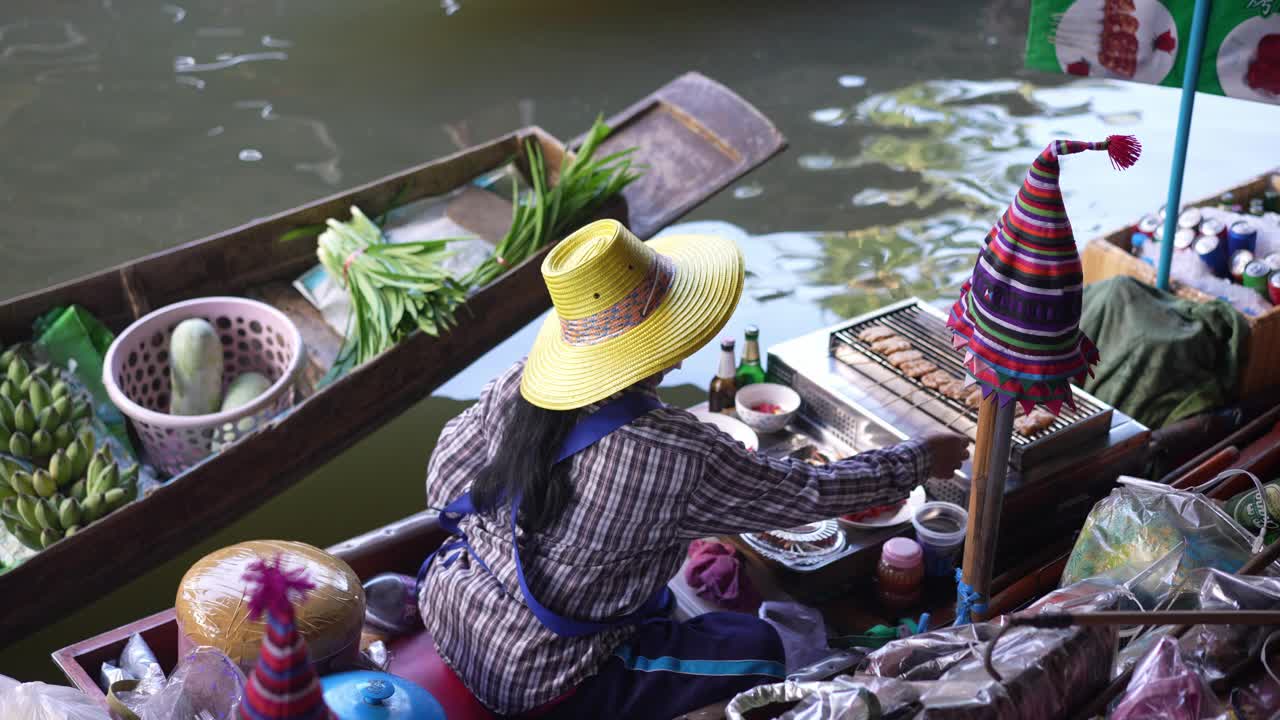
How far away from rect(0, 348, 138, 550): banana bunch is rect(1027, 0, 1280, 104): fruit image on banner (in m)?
3.35

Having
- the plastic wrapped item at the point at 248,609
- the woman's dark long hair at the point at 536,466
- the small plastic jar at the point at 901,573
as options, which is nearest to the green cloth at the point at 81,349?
the plastic wrapped item at the point at 248,609

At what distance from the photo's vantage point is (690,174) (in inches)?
187

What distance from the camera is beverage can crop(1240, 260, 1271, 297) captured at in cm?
365

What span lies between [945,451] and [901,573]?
0.34 m

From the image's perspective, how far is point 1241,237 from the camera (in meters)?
A: 3.79

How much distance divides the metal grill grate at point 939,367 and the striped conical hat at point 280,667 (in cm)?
201

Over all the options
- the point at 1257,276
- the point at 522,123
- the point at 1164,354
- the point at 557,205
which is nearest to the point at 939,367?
the point at 1164,354

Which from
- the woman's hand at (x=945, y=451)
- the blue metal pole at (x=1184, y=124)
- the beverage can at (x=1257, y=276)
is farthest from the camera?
A: the beverage can at (x=1257, y=276)

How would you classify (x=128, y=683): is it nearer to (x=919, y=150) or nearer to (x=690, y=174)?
(x=690, y=174)

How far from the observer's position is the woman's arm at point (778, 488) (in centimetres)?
229

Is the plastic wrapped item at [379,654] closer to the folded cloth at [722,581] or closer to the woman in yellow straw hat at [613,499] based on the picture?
the woman in yellow straw hat at [613,499]

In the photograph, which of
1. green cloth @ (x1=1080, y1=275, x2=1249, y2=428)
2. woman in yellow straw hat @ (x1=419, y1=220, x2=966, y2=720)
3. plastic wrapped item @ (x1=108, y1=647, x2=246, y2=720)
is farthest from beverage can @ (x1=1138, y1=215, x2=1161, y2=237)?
plastic wrapped item @ (x1=108, y1=647, x2=246, y2=720)

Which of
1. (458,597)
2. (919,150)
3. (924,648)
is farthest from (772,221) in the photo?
(924,648)

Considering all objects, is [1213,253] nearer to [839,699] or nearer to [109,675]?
[839,699]
